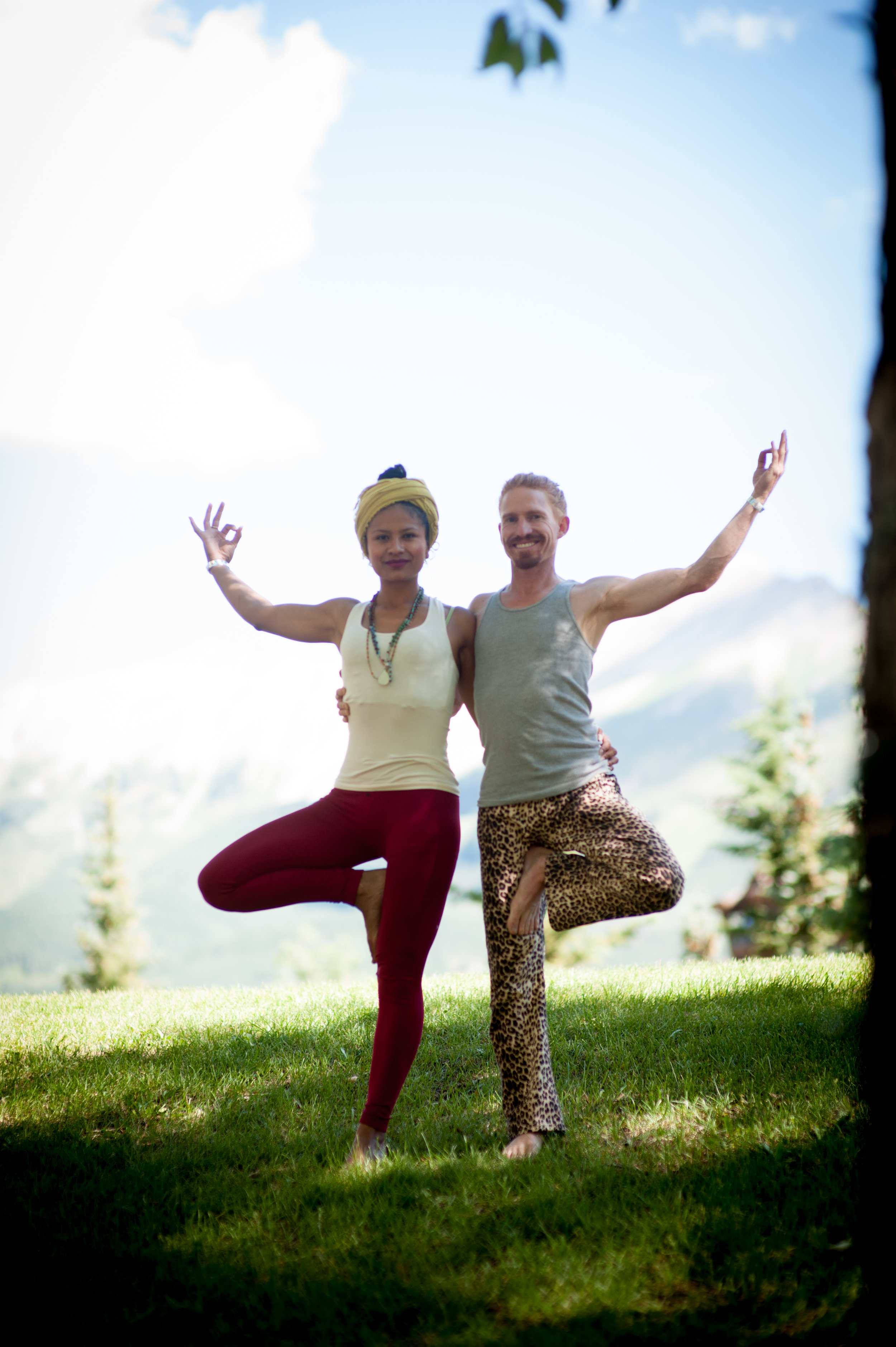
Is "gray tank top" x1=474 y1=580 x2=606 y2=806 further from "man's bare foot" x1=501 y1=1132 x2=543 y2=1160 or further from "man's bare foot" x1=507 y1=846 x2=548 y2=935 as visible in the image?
"man's bare foot" x1=501 y1=1132 x2=543 y2=1160

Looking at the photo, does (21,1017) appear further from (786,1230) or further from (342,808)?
(786,1230)

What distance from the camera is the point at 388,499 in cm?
454

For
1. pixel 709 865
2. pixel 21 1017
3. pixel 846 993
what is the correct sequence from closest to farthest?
pixel 846 993
pixel 21 1017
pixel 709 865

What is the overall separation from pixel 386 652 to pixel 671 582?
Answer: 4.22 feet

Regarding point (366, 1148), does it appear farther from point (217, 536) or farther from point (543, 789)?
point (217, 536)

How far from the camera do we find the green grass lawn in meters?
2.85

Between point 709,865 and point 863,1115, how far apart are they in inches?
7901

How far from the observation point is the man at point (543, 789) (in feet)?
13.0

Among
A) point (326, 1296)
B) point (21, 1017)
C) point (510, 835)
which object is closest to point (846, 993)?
point (510, 835)

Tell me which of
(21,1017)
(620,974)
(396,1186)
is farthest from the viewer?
(620,974)

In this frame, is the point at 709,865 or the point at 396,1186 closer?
the point at 396,1186

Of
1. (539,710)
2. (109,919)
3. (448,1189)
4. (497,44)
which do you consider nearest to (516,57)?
(497,44)

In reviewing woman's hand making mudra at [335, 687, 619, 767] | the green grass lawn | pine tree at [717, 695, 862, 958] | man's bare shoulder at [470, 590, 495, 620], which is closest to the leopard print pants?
woman's hand making mudra at [335, 687, 619, 767]

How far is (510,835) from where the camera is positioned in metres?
4.21
